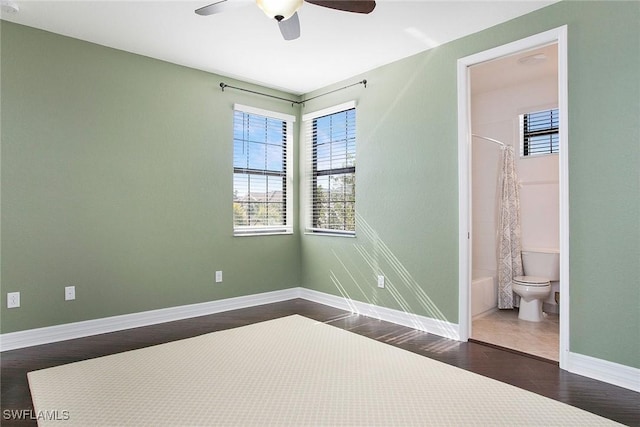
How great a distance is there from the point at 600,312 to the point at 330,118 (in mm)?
3312

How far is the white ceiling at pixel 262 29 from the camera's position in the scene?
283 centimetres

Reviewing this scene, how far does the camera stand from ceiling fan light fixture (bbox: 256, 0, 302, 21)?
1.94 m

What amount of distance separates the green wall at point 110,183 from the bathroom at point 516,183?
2.68 metres

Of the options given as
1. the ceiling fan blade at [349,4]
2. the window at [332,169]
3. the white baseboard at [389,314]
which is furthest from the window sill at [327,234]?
the ceiling fan blade at [349,4]

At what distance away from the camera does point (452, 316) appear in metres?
3.39

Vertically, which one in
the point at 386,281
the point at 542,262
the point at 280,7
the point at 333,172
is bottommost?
the point at 386,281

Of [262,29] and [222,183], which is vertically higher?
[262,29]

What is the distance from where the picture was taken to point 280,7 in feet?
6.44

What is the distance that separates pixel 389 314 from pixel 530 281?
1434 mm

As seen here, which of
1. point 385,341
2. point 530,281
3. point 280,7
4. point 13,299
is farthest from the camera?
point 530,281

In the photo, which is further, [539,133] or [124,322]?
[539,133]

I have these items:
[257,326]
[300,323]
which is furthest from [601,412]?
[257,326]

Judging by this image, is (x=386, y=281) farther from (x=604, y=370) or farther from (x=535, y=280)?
(x=604, y=370)

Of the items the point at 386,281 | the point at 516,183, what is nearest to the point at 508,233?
the point at 516,183
